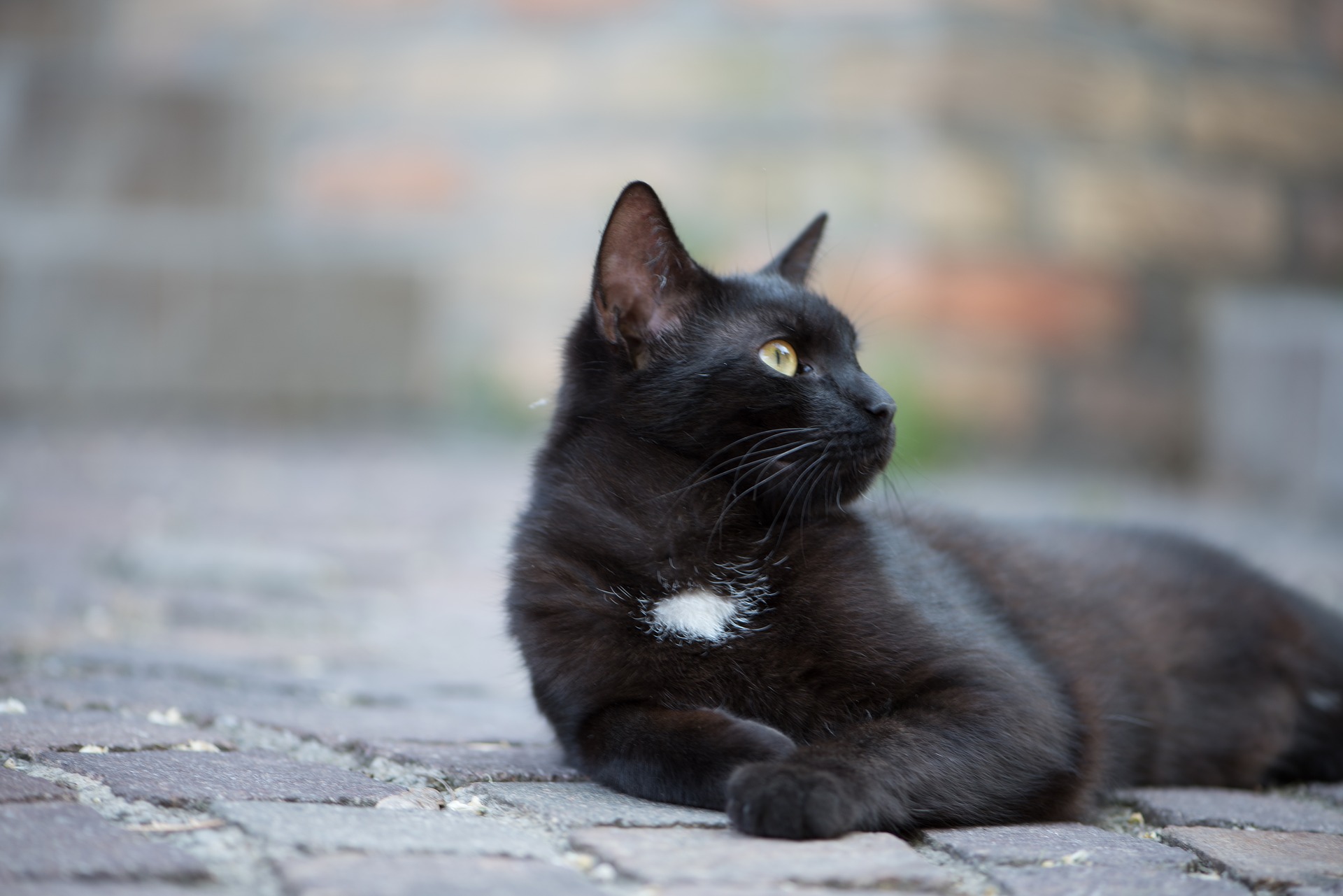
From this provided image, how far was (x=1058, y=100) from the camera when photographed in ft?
22.7

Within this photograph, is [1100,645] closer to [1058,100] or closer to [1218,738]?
[1218,738]

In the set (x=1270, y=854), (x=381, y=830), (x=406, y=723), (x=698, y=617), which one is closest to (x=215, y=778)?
(x=381, y=830)

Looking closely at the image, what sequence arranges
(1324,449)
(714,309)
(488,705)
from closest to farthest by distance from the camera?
1. (714,309)
2. (488,705)
3. (1324,449)

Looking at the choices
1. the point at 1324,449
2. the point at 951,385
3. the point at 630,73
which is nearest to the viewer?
the point at 1324,449

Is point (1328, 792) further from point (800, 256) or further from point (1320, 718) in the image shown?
point (800, 256)

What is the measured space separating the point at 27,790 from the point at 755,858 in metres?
0.94

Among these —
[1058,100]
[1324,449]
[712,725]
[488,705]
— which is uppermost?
[1058,100]

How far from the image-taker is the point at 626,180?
23.8ft

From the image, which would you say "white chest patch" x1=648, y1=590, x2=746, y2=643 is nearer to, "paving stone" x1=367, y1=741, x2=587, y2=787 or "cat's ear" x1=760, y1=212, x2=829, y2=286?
"paving stone" x1=367, y1=741, x2=587, y2=787

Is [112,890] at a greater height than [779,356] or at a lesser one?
lesser

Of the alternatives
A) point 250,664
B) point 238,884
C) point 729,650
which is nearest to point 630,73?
point 250,664

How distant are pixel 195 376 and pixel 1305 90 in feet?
20.5

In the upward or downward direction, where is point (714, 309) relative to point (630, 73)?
downward

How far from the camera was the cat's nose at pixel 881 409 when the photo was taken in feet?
7.47
